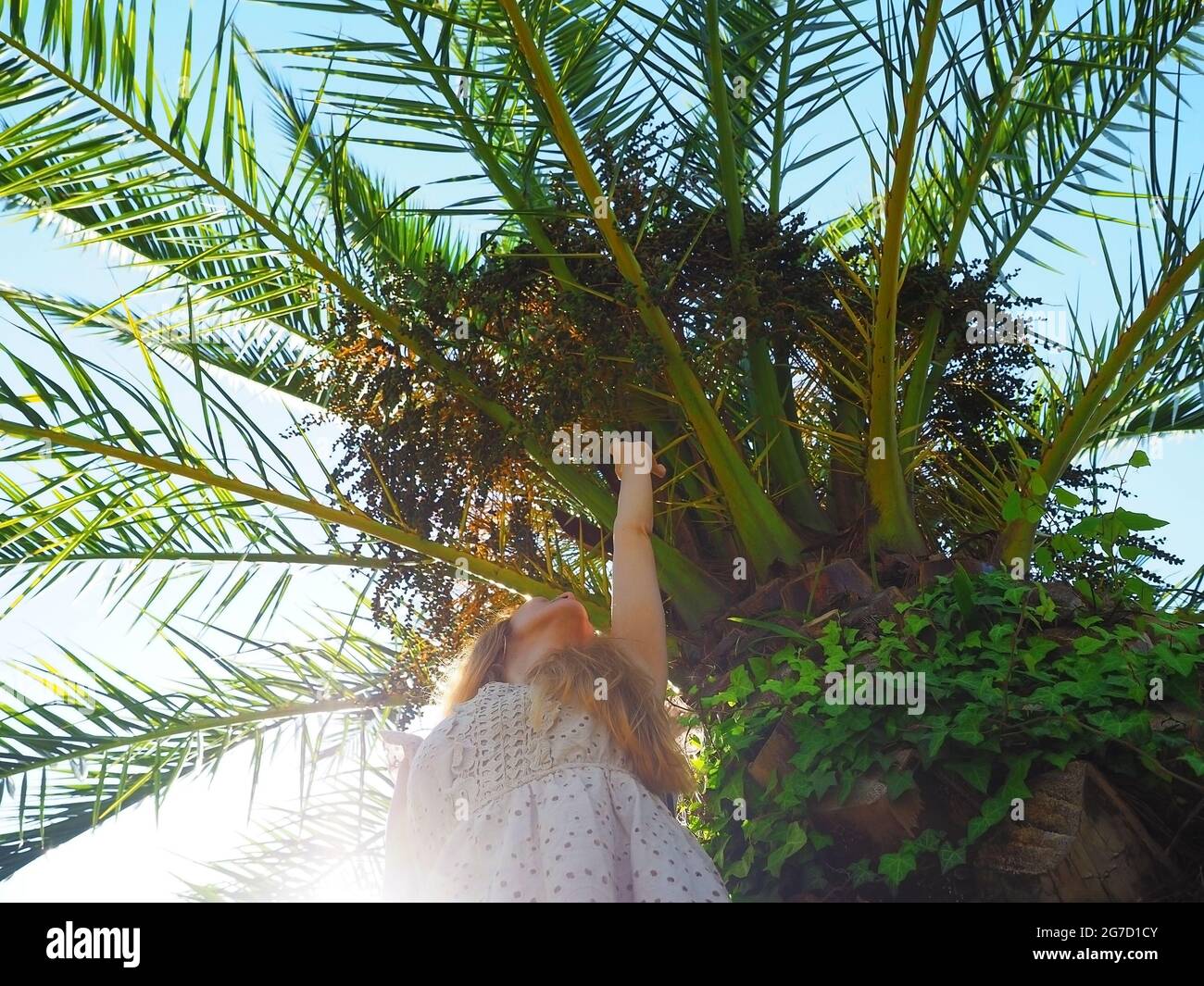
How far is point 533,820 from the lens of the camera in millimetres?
2664

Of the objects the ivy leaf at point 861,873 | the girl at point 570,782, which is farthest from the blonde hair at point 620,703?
the ivy leaf at point 861,873

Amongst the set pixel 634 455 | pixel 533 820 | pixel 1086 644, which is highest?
pixel 634 455

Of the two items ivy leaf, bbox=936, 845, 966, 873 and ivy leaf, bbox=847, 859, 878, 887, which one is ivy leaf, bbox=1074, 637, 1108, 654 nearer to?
ivy leaf, bbox=936, 845, 966, 873

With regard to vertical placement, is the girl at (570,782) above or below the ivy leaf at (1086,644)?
below

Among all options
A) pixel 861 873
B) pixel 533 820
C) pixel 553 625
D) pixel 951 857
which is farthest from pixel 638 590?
pixel 951 857

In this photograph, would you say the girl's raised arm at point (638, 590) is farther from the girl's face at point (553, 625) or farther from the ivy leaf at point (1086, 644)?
the ivy leaf at point (1086, 644)

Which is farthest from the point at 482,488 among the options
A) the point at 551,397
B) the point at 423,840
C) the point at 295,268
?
the point at 423,840

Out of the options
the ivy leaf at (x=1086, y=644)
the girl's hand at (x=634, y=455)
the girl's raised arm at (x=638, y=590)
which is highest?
the girl's hand at (x=634, y=455)

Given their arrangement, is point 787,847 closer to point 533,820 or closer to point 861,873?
point 861,873

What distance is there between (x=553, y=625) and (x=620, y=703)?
516 millimetres

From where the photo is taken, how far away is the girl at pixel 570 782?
8.36 ft

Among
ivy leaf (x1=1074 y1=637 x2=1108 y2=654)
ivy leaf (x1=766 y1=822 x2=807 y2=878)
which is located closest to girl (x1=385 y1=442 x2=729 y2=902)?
ivy leaf (x1=766 y1=822 x2=807 y2=878)

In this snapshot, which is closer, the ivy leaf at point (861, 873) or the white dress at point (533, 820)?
the white dress at point (533, 820)
